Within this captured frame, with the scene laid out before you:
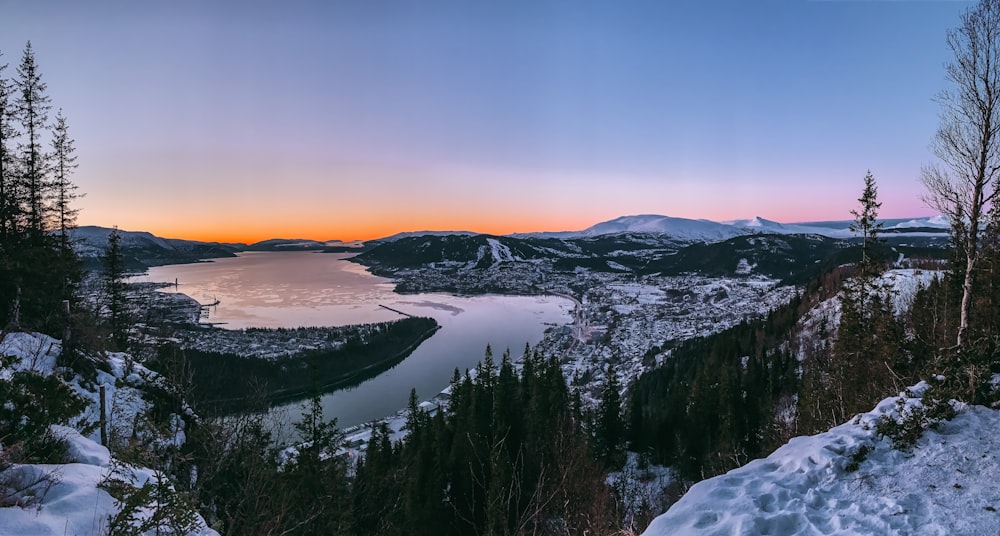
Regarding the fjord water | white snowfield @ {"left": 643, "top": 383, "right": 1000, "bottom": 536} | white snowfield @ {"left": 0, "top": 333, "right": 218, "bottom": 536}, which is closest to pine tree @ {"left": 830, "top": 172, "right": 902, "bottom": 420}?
white snowfield @ {"left": 643, "top": 383, "right": 1000, "bottom": 536}

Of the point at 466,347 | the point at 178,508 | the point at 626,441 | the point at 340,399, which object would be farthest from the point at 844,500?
the point at 466,347

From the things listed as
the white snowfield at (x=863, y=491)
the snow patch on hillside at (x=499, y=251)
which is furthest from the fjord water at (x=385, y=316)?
the snow patch on hillside at (x=499, y=251)

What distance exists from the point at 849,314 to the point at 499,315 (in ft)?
218

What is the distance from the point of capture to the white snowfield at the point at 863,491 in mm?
3057

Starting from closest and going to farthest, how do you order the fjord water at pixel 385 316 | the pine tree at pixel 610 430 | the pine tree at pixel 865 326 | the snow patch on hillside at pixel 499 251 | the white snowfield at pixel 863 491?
the white snowfield at pixel 863 491
the pine tree at pixel 865 326
the pine tree at pixel 610 430
the fjord water at pixel 385 316
the snow patch on hillside at pixel 499 251

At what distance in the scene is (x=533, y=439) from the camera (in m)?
17.8

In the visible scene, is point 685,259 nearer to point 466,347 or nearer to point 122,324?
point 466,347

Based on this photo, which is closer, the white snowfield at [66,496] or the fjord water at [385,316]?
the white snowfield at [66,496]

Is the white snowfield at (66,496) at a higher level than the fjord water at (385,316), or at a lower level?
higher

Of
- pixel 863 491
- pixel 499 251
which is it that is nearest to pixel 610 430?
pixel 863 491

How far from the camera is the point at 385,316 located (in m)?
72.0

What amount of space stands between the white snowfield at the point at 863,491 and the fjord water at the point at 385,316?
3341cm

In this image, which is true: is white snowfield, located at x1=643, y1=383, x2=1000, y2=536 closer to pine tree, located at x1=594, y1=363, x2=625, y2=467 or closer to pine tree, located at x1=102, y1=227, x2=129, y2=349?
pine tree, located at x1=594, y1=363, x2=625, y2=467

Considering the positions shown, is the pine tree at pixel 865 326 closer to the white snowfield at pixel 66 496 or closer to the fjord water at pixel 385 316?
the white snowfield at pixel 66 496
